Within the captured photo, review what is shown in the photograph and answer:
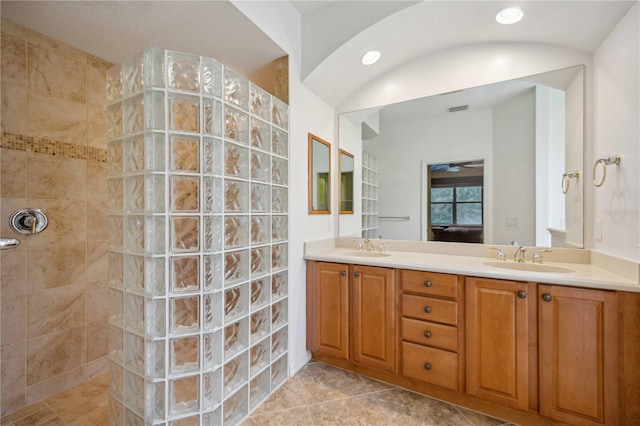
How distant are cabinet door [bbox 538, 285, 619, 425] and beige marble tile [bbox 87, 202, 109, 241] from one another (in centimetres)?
299

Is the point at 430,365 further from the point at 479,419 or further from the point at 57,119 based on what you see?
the point at 57,119

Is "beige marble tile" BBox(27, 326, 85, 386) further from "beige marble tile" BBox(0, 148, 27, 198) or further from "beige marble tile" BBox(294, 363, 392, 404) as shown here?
"beige marble tile" BBox(294, 363, 392, 404)

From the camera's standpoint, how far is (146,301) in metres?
1.35

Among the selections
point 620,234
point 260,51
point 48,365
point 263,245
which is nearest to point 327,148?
point 260,51

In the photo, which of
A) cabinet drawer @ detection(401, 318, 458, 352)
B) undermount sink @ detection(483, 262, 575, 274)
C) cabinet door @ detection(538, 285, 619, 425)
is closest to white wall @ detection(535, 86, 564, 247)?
undermount sink @ detection(483, 262, 575, 274)

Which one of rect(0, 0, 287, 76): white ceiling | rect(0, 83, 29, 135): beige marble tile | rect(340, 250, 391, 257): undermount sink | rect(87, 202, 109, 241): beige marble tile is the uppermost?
rect(0, 0, 287, 76): white ceiling

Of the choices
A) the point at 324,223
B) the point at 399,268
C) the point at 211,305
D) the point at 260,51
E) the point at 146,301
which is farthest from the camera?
the point at 324,223

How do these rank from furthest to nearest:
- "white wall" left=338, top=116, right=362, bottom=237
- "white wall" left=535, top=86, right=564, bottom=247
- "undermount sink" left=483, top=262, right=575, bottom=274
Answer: "white wall" left=338, top=116, right=362, bottom=237 < "white wall" left=535, top=86, right=564, bottom=247 < "undermount sink" left=483, top=262, right=575, bottom=274

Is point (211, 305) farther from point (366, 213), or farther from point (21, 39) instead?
point (21, 39)

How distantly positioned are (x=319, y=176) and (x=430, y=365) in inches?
65.7

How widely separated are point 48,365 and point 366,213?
2.64 m

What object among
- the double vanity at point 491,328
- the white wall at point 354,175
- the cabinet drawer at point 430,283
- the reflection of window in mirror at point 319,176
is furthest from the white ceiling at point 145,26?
the cabinet drawer at point 430,283

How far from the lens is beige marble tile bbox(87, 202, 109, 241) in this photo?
2.07 metres

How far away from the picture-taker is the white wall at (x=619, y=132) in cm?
137
